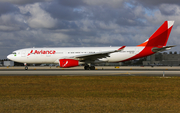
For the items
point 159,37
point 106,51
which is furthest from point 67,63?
point 159,37

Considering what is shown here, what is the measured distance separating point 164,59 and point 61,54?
202ft

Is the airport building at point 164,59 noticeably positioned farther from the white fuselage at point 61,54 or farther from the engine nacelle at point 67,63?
the engine nacelle at point 67,63

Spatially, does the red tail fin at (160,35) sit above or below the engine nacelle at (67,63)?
above

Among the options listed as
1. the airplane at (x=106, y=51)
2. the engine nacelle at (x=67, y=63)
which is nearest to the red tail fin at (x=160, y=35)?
the airplane at (x=106, y=51)

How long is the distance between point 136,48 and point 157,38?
157 inches

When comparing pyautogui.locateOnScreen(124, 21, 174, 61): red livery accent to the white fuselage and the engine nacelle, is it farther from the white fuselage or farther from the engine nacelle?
the engine nacelle

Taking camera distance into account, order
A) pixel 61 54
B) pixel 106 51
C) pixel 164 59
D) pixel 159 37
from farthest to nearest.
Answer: pixel 164 59 < pixel 159 37 < pixel 61 54 < pixel 106 51

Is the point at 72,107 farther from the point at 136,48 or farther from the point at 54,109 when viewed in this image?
the point at 136,48

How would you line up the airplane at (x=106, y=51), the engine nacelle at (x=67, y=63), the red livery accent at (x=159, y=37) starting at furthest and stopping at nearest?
the red livery accent at (x=159, y=37)
the airplane at (x=106, y=51)
the engine nacelle at (x=67, y=63)

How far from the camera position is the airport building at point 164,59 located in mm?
80938

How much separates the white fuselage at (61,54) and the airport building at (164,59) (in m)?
46.9

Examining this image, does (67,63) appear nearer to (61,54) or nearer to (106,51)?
(61,54)

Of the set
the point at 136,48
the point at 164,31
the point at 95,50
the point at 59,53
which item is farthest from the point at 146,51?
the point at 59,53

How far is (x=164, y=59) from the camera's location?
285 ft
